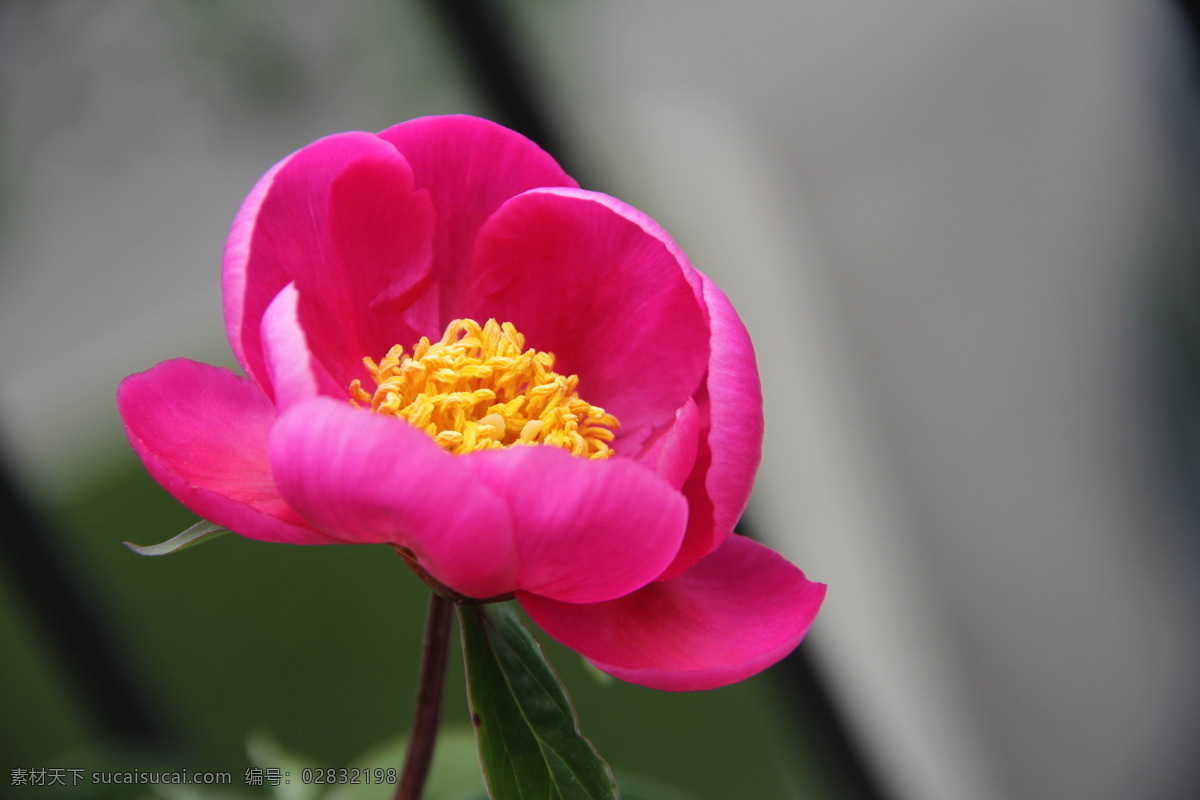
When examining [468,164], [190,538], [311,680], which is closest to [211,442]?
[190,538]

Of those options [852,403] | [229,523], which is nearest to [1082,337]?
[852,403]

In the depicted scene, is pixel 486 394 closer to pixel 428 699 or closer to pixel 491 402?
Answer: pixel 491 402

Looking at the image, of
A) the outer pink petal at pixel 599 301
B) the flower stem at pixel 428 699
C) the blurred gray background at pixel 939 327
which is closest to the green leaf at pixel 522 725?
the flower stem at pixel 428 699

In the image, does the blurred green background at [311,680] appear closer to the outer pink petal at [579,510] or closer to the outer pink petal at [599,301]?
the outer pink petal at [599,301]

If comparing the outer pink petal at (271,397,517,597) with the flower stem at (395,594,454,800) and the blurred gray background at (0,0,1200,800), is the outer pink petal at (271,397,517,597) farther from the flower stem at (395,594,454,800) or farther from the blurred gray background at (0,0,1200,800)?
the blurred gray background at (0,0,1200,800)

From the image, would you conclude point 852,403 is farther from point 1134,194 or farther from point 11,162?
point 11,162

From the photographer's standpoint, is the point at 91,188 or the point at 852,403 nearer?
the point at 91,188
